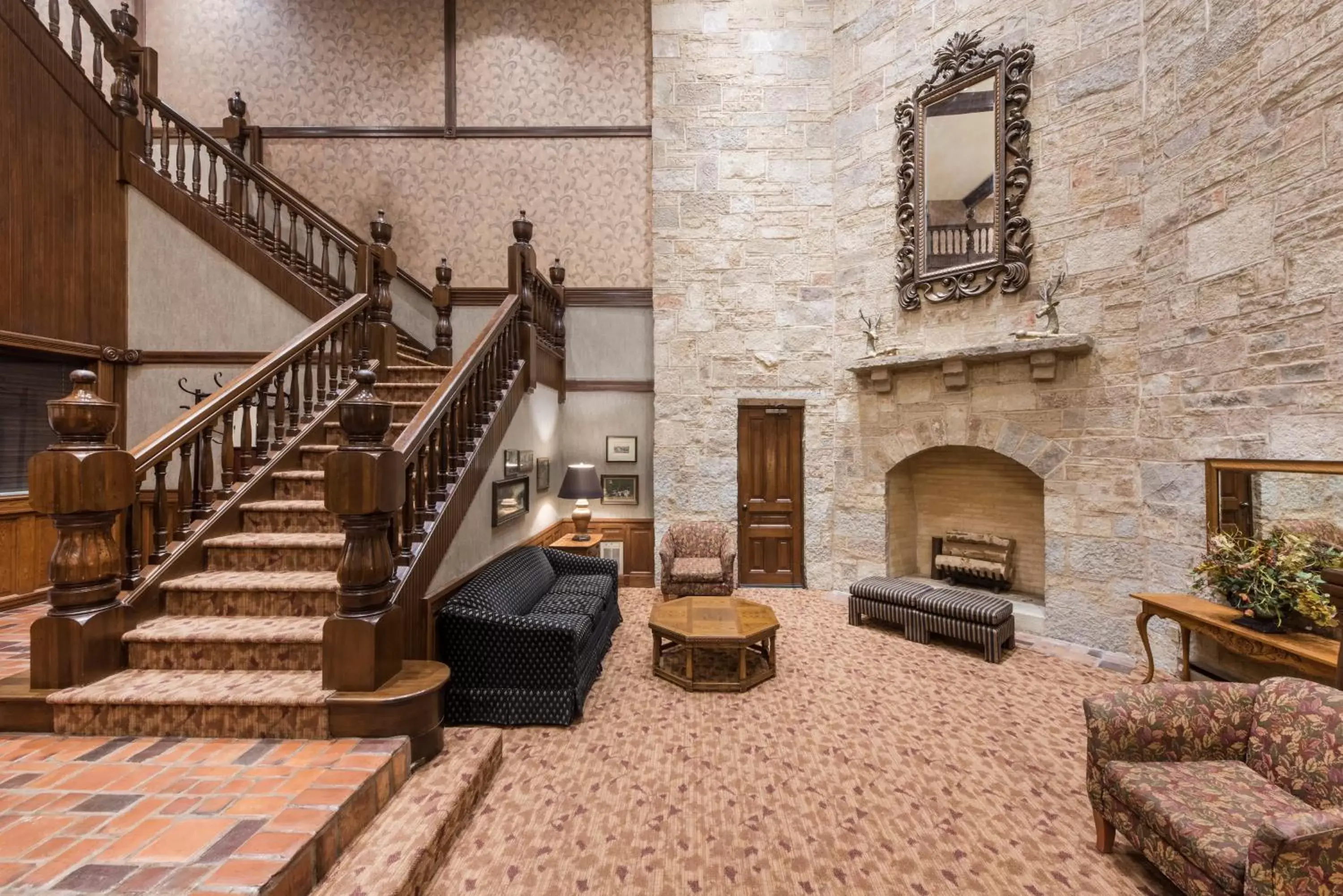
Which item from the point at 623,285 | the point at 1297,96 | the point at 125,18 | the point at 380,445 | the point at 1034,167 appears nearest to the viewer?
the point at 380,445

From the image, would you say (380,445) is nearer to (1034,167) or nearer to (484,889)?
(484,889)

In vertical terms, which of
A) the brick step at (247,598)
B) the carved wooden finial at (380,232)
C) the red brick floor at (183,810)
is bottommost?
the red brick floor at (183,810)

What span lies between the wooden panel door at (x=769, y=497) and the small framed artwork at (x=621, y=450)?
1.29 metres

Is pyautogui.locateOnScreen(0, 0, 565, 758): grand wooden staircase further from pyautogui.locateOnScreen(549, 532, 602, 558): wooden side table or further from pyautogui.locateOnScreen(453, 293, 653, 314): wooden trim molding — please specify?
pyautogui.locateOnScreen(453, 293, 653, 314): wooden trim molding

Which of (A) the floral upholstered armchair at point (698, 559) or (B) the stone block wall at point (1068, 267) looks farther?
(A) the floral upholstered armchair at point (698, 559)

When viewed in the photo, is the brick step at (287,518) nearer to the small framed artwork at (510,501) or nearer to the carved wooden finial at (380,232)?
the small framed artwork at (510,501)

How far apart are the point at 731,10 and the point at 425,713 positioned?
747 centimetres

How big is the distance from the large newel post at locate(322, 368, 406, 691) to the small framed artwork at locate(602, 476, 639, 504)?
162 inches

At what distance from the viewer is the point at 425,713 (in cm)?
246

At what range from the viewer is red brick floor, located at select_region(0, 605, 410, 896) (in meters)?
1.53

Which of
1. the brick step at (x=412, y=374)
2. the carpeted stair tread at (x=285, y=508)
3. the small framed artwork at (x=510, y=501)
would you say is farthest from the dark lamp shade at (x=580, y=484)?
the carpeted stair tread at (x=285, y=508)

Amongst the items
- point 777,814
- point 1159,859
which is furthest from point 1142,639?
point 777,814

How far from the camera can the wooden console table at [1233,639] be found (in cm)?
275

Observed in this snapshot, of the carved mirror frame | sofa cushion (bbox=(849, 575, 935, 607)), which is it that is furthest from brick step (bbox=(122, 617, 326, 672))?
the carved mirror frame
